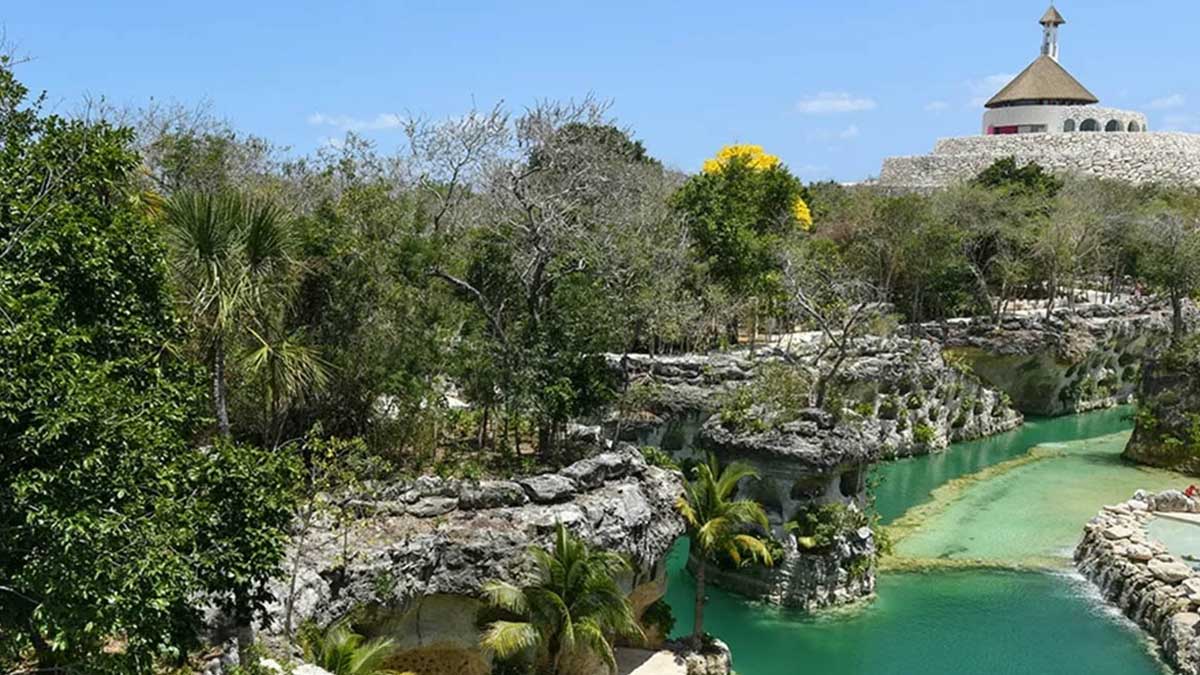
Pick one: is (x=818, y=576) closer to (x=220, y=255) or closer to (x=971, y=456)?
(x=220, y=255)

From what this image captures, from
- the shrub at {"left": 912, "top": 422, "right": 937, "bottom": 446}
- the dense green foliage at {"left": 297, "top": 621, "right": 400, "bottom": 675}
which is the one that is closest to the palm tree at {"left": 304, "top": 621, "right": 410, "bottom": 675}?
the dense green foliage at {"left": 297, "top": 621, "right": 400, "bottom": 675}

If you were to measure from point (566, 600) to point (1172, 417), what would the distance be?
31.1m

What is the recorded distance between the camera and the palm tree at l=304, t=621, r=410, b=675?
44.9 ft

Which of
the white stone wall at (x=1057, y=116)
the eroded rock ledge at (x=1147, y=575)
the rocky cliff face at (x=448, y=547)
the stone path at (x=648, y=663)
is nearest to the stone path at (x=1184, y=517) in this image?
the eroded rock ledge at (x=1147, y=575)

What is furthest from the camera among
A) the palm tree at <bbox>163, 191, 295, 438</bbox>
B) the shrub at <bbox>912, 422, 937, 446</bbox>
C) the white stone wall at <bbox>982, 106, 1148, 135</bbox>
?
the white stone wall at <bbox>982, 106, 1148, 135</bbox>

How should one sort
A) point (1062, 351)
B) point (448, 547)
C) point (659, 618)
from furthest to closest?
1. point (1062, 351)
2. point (659, 618)
3. point (448, 547)

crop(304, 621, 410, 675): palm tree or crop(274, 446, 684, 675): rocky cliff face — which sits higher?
crop(274, 446, 684, 675): rocky cliff face

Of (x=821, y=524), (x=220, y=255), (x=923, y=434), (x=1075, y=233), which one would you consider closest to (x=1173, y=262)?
(x=1075, y=233)

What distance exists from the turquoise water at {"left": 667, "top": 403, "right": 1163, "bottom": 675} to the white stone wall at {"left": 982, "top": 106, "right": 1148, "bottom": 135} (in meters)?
60.5

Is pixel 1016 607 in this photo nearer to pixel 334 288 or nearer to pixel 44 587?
pixel 334 288

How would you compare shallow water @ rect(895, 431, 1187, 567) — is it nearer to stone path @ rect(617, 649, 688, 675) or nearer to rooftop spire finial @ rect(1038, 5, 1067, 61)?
stone path @ rect(617, 649, 688, 675)

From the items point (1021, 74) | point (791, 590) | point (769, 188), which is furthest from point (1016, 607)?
point (1021, 74)

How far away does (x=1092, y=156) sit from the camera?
77.8m

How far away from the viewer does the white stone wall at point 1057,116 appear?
82.2m
